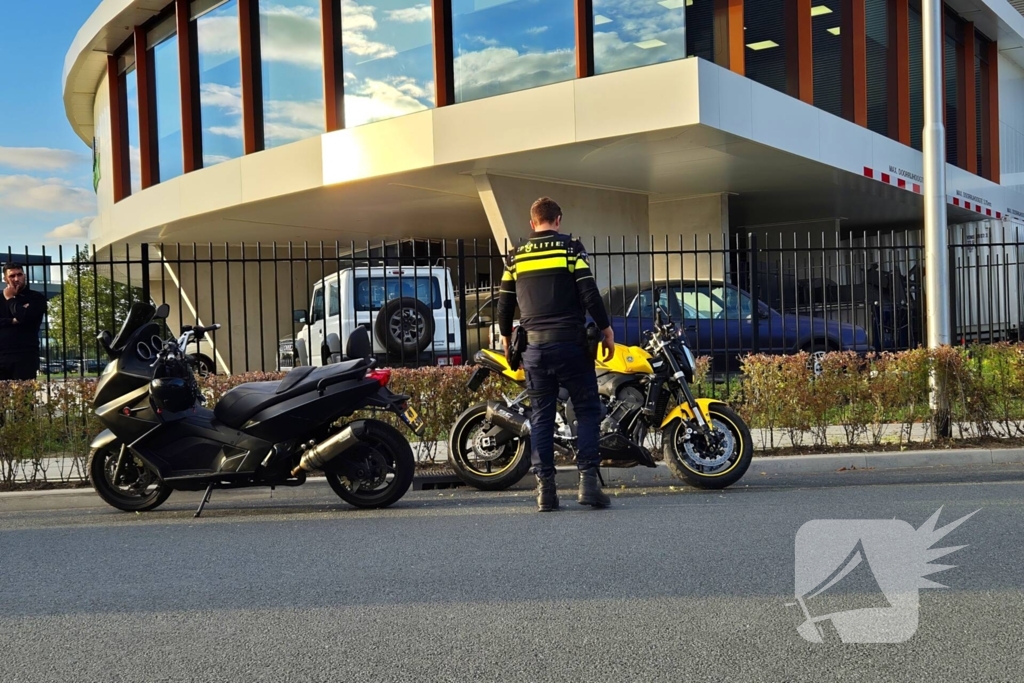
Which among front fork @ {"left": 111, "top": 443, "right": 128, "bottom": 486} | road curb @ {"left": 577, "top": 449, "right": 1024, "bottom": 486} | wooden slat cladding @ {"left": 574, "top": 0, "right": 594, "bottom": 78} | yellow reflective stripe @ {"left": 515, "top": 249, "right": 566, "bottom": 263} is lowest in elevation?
road curb @ {"left": 577, "top": 449, "right": 1024, "bottom": 486}

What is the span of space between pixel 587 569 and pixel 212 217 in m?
18.5

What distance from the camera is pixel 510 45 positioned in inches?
664

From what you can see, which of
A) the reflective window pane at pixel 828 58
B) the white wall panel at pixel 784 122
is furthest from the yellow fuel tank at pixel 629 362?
the reflective window pane at pixel 828 58

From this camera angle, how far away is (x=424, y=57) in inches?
700

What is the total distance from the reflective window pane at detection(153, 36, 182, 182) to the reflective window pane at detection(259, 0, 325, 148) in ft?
11.2

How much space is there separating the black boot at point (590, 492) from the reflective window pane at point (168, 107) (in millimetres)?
18897

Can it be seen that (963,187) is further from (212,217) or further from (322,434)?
(322,434)

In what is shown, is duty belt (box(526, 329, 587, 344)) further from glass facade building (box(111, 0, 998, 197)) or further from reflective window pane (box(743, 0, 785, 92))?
reflective window pane (box(743, 0, 785, 92))

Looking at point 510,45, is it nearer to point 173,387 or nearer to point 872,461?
point 872,461

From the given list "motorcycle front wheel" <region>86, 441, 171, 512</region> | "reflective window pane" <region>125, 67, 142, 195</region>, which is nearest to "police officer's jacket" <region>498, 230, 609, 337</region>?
"motorcycle front wheel" <region>86, 441, 171, 512</region>


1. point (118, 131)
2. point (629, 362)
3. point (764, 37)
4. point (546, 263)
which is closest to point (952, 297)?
point (629, 362)

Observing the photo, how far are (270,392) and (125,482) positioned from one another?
121 centimetres

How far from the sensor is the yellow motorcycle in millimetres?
7055

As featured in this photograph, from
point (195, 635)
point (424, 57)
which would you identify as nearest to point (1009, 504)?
point (195, 635)
